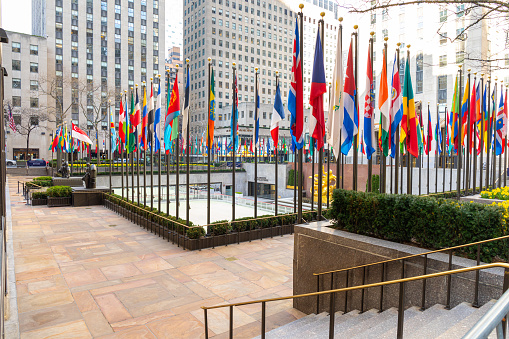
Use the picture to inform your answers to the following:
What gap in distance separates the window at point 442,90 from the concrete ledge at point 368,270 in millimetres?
37668

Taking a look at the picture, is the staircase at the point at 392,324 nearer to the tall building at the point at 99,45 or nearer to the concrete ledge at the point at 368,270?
the concrete ledge at the point at 368,270

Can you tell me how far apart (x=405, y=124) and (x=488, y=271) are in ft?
27.1

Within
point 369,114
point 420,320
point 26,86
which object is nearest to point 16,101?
point 26,86

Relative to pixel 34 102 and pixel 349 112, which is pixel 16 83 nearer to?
pixel 34 102

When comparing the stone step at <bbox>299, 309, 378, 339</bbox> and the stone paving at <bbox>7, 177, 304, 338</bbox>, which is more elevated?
the stone step at <bbox>299, 309, 378, 339</bbox>

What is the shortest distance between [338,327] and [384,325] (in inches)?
35.6

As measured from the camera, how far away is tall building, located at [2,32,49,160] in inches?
2881

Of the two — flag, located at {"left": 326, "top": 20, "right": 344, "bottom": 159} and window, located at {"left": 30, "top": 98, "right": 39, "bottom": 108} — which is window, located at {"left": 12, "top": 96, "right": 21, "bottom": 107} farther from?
flag, located at {"left": 326, "top": 20, "right": 344, "bottom": 159}

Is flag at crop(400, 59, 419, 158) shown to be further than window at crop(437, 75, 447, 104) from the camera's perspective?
No

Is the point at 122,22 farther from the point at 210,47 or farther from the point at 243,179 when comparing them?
the point at 243,179

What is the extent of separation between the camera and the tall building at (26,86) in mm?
73188

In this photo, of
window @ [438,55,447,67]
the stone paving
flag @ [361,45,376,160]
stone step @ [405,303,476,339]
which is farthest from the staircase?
window @ [438,55,447,67]

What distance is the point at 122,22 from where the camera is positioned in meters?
93.8

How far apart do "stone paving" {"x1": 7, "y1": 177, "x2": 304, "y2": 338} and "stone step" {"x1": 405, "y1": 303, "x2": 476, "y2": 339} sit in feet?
11.4
